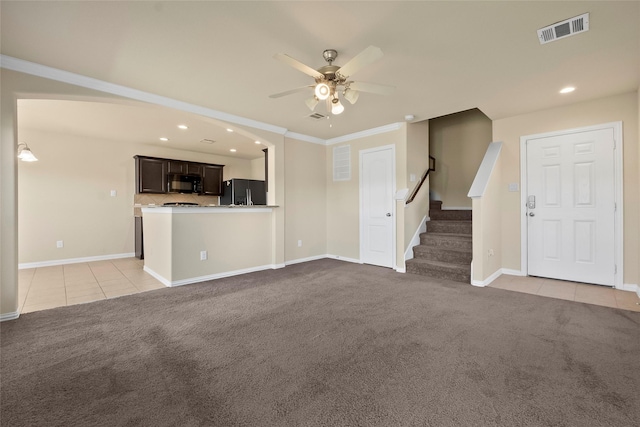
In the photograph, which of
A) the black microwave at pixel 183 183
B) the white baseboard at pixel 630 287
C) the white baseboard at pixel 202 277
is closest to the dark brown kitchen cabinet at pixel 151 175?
the black microwave at pixel 183 183

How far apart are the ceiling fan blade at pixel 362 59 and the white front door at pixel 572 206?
11.2 feet

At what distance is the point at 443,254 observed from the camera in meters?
4.38

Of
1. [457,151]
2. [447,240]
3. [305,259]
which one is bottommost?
[305,259]

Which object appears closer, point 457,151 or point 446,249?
point 446,249


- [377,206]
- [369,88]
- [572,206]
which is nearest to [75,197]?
[377,206]

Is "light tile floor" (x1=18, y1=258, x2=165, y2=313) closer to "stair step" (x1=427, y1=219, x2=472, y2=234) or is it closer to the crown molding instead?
the crown molding

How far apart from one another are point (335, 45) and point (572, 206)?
3.87 metres

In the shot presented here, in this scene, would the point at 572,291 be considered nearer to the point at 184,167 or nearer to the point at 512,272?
the point at 512,272

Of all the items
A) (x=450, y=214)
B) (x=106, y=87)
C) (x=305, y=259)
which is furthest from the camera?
(x=305, y=259)

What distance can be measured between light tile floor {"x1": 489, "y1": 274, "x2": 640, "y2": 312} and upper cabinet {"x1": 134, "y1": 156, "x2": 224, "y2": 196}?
21.8ft

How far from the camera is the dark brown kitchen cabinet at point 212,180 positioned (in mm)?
7118

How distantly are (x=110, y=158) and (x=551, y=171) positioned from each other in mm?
8130

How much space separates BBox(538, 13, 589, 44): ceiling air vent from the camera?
6.82 feet

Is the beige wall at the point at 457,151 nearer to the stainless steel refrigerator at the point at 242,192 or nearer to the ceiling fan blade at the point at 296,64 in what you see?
the stainless steel refrigerator at the point at 242,192
